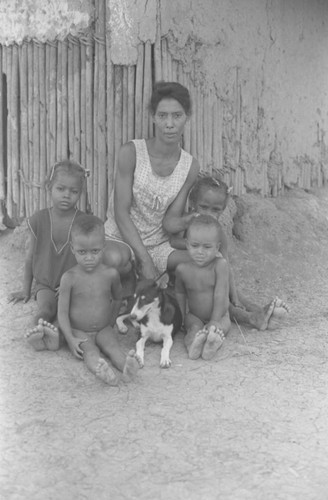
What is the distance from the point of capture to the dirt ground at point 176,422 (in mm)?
2461

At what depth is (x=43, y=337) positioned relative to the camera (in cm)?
368

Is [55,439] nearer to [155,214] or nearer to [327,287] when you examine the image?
[155,214]

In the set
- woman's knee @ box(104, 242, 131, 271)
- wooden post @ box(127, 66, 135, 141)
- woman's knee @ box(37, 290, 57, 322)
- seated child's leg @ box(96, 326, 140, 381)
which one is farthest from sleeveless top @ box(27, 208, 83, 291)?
wooden post @ box(127, 66, 135, 141)

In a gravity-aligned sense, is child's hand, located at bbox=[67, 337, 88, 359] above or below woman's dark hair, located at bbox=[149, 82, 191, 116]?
below

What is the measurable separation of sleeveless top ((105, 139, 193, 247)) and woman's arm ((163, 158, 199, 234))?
3 cm

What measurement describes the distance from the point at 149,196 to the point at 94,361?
136cm

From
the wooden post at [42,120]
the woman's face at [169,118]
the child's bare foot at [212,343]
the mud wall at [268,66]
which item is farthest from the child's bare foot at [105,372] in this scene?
the mud wall at [268,66]

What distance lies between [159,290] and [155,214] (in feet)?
2.91

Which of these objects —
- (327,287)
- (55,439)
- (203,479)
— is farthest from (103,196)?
(203,479)

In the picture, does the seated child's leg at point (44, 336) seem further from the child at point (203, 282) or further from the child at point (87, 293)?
the child at point (203, 282)

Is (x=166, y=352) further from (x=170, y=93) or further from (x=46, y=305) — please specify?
(x=170, y=93)

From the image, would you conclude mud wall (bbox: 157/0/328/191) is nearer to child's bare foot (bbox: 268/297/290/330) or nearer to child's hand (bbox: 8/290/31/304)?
child's bare foot (bbox: 268/297/290/330)

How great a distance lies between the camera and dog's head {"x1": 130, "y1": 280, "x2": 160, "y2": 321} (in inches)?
144

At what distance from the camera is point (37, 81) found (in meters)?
4.90
